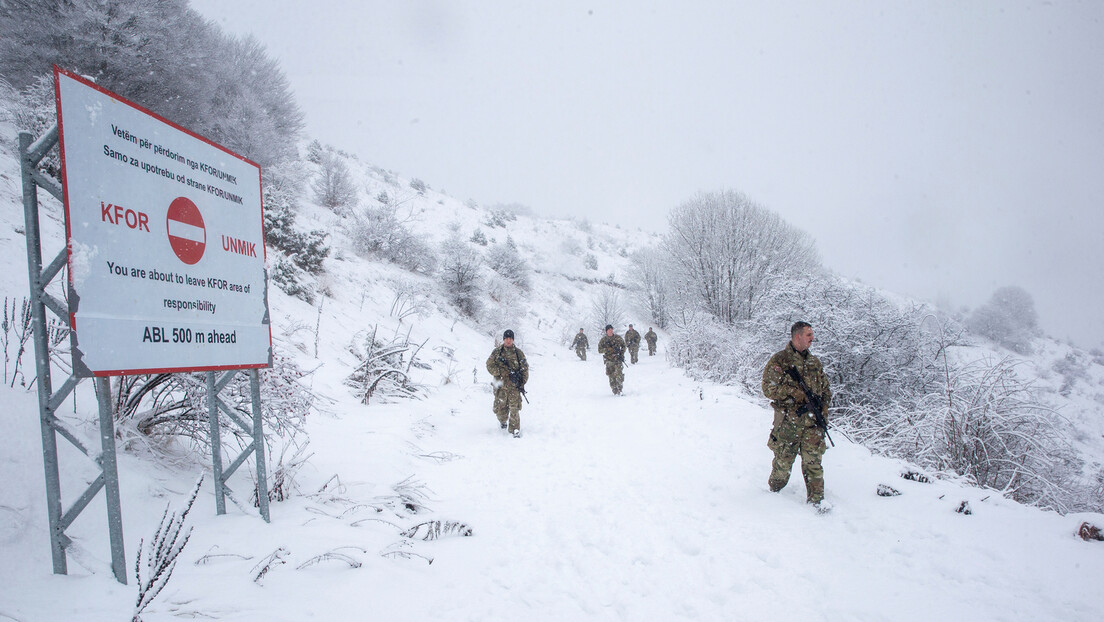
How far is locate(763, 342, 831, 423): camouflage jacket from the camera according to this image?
15.1ft

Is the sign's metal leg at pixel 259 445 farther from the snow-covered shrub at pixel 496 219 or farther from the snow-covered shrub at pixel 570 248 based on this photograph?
the snow-covered shrub at pixel 570 248

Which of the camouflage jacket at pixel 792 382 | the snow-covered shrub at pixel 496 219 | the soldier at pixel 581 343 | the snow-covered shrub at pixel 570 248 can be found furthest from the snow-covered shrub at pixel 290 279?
the snow-covered shrub at pixel 570 248

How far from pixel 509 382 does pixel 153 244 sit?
5798 millimetres

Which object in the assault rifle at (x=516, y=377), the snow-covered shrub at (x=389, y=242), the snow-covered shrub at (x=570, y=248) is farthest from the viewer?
the snow-covered shrub at (x=570, y=248)

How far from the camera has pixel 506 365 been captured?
8.08 meters

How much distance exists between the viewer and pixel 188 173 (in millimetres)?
2852

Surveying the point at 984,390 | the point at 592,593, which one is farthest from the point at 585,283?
the point at 592,593

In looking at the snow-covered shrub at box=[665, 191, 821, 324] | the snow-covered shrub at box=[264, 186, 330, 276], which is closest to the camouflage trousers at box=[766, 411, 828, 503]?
the snow-covered shrub at box=[264, 186, 330, 276]

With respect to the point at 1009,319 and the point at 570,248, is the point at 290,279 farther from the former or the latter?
the point at 1009,319

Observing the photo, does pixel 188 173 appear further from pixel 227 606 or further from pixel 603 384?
pixel 603 384

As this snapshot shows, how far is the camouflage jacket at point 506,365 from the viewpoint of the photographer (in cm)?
798

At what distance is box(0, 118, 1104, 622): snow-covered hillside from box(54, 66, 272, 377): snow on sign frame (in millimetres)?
1061

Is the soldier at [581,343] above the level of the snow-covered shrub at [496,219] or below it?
below

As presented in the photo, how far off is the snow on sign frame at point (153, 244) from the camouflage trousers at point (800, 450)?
481cm
